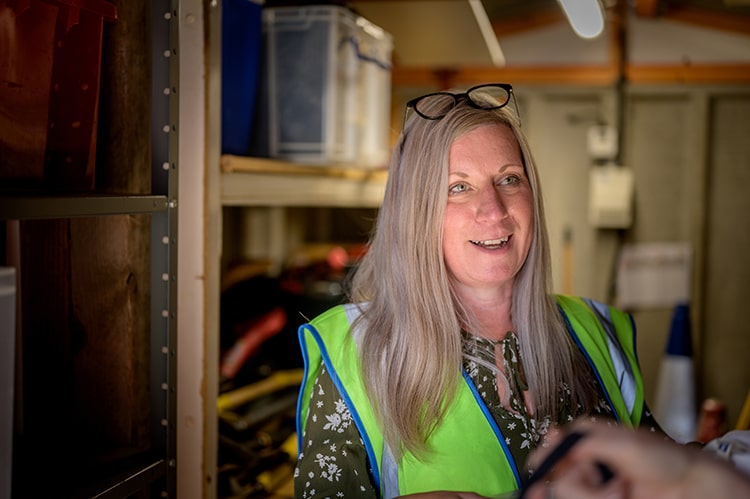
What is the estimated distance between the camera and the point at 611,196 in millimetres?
4344

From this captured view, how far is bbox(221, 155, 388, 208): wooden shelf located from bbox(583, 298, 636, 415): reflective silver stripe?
873 millimetres

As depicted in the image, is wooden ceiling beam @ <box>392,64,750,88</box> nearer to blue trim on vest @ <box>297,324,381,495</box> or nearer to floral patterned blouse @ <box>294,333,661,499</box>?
floral patterned blouse @ <box>294,333,661,499</box>

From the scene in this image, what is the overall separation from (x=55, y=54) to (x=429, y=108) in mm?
704

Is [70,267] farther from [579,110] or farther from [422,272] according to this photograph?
[579,110]

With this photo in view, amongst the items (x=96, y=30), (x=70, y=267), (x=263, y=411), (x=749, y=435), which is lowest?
(x=263, y=411)

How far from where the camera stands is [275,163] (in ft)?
6.71

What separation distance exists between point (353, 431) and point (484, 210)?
488 mm

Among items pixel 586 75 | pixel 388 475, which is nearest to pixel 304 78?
pixel 388 475

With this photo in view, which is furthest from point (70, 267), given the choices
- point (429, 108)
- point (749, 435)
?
point (749, 435)

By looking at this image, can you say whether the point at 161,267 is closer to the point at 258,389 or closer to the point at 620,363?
the point at 620,363

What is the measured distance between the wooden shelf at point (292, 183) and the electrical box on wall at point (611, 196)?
190cm

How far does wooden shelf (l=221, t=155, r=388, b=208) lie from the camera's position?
1857mm

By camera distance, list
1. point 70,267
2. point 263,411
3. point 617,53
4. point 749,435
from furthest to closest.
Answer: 1. point 617,53
2. point 263,411
3. point 70,267
4. point 749,435

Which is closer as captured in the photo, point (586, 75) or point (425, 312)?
point (425, 312)
